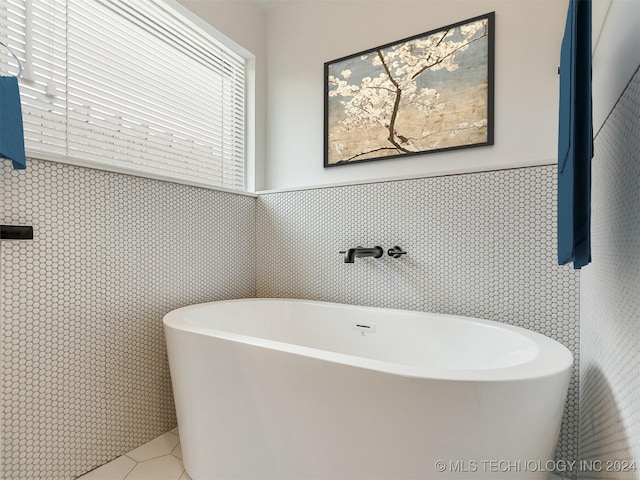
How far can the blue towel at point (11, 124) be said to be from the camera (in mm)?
1058

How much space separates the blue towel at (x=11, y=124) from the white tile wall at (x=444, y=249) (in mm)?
1362

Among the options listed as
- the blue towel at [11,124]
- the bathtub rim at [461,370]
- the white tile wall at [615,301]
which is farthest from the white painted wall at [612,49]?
the blue towel at [11,124]

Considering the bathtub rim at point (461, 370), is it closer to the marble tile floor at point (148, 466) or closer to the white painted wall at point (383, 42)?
the marble tile floor at point (148, 466)

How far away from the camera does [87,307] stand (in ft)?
4.66

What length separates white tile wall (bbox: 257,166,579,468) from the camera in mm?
1485

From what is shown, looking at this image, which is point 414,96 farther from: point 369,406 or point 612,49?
point 369,406

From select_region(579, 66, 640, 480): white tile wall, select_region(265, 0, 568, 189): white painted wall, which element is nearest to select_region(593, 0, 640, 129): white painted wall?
select_region(579, 66, 640, 480): white tile wall

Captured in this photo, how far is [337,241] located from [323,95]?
1083mm

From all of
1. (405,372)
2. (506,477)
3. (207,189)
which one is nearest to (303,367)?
(405,372)

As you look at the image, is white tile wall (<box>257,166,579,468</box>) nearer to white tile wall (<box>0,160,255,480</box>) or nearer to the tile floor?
white tile wall (<box>0,160,255,480</box>)

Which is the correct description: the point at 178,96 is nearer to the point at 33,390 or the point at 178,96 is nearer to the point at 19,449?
the point at 33,390

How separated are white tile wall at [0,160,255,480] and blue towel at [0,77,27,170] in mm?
175

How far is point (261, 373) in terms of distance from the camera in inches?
43.1

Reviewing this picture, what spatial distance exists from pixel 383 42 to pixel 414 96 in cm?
45
